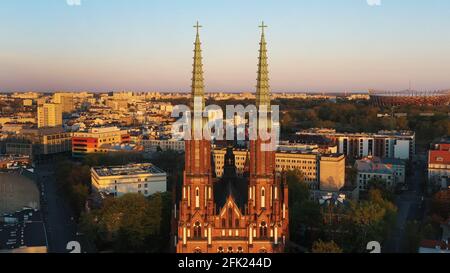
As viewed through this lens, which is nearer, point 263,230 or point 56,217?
point 263,230

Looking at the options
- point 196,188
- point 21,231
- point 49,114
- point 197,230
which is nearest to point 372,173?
point 196,188

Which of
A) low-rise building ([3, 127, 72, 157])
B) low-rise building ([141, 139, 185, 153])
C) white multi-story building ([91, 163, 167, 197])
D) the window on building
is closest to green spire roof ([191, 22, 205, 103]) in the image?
the window on building

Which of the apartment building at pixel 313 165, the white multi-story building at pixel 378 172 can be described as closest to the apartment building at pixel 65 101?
the apartment building at pixel 313 165

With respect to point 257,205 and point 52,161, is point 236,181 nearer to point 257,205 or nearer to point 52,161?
point 257,205

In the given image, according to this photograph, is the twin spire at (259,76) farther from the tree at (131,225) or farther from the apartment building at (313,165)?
the apartment building at (313,165)

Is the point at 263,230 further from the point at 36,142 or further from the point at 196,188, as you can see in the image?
Answer: the point at 36,142
